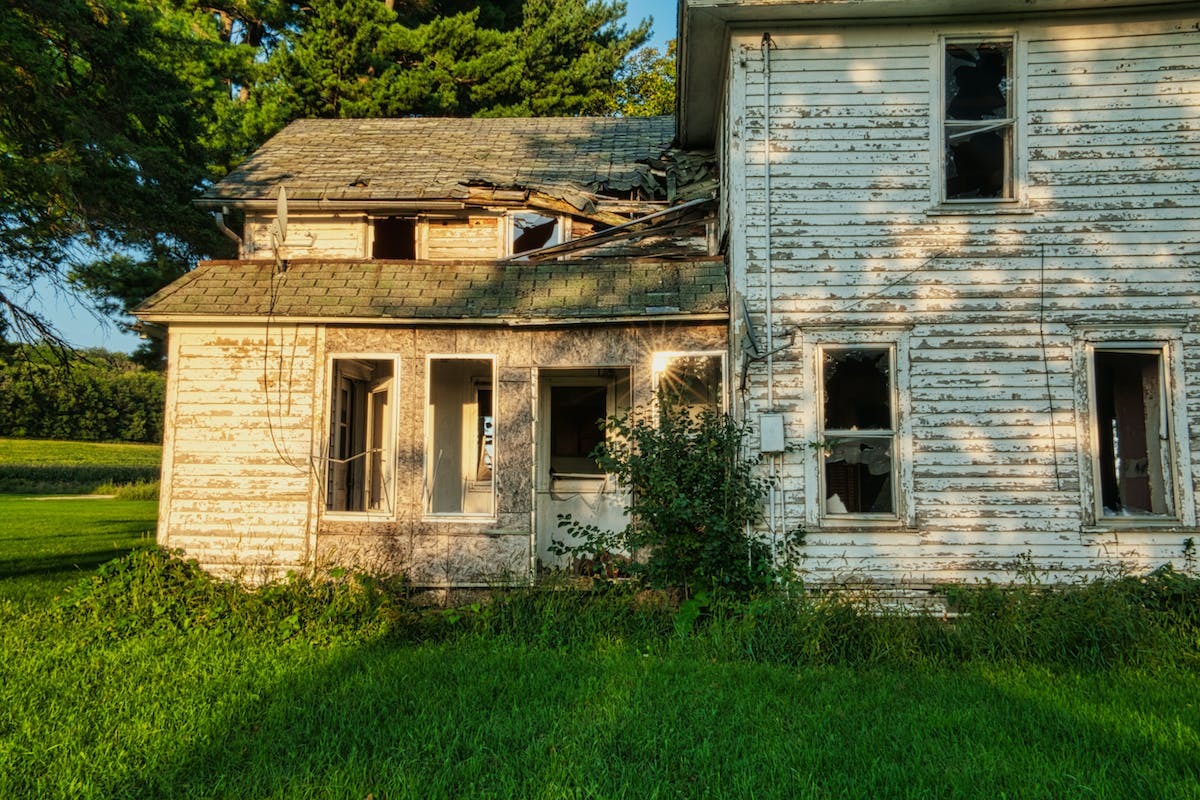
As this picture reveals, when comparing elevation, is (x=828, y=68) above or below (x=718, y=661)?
above

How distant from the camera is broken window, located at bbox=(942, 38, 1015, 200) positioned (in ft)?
28.4

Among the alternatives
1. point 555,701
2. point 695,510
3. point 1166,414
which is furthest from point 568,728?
point 1166,414

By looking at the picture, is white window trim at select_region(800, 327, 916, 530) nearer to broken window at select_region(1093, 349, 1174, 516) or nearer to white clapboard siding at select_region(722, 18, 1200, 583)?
white clapboard siding at select_region(722, 18, 1200, 583)

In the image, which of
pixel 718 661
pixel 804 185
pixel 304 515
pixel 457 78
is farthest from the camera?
pixel 457 78

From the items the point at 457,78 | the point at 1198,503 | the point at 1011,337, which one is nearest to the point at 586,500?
the point at 1011,337

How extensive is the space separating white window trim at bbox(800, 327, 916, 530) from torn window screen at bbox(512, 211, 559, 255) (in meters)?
4.71

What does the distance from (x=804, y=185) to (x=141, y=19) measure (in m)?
10.0

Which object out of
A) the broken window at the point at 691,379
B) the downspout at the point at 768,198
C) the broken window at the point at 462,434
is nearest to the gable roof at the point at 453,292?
the broken window at the point at 691,379

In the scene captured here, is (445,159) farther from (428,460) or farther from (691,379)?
(691,379)

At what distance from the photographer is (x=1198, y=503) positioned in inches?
315

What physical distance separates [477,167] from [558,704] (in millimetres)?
9090

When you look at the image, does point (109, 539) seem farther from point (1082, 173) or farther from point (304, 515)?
point (1082, 173)

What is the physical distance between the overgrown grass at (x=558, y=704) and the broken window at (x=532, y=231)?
5.56 meters

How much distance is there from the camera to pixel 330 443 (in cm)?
977
